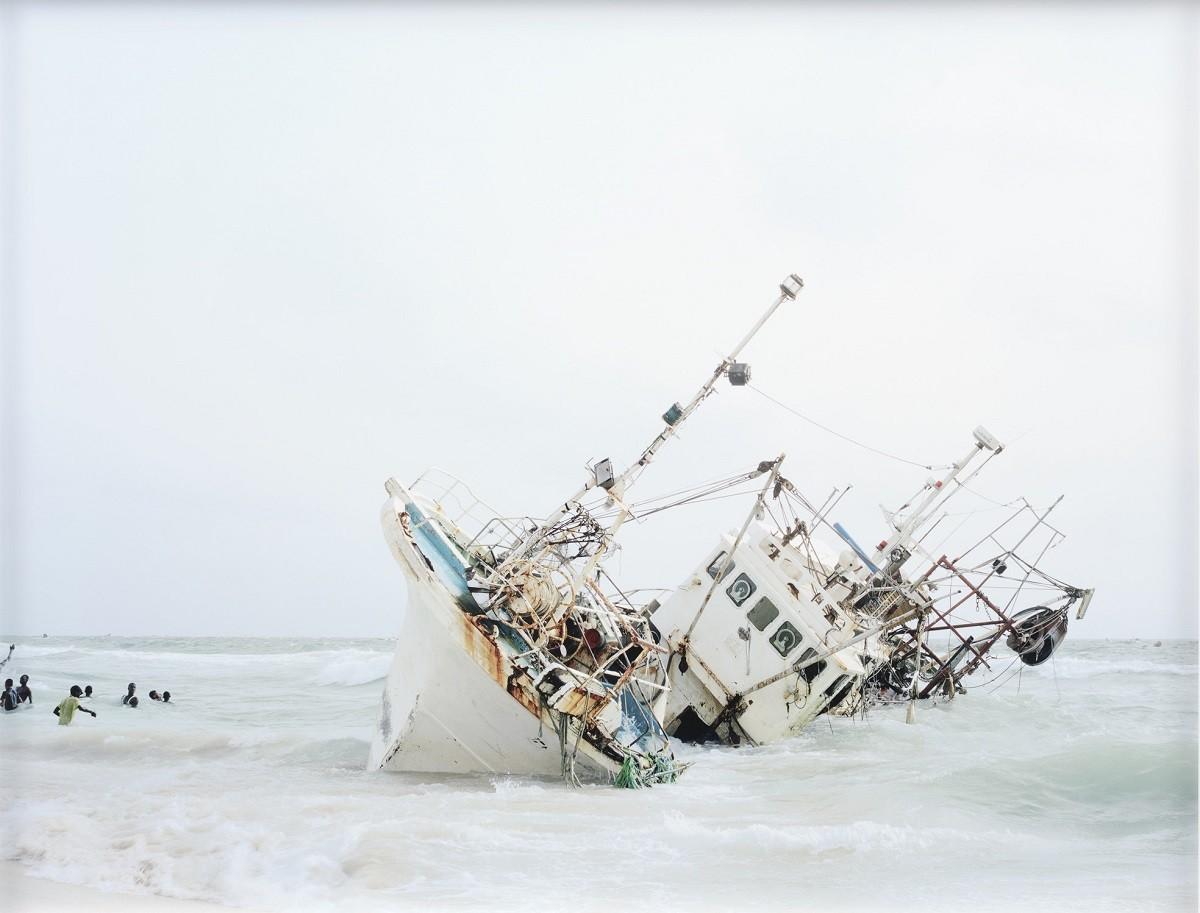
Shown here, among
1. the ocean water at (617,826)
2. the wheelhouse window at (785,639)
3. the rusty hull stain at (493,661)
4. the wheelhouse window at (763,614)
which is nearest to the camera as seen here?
the ocean water at (617,826)

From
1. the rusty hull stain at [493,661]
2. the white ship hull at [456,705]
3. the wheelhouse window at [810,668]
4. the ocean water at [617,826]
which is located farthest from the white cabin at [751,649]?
the rusty hull stain at [493,661]

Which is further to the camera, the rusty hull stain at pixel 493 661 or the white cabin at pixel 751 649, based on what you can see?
the white cabin at pixel 751 649

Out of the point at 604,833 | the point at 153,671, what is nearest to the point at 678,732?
the point at 604,833

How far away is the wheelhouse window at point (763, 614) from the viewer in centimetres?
1836

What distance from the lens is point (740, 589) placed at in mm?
18859

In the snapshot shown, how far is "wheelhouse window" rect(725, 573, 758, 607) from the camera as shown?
1873 cm

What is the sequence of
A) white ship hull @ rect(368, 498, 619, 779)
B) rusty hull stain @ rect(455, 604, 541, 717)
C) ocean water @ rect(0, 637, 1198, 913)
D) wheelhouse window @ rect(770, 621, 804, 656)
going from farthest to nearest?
wheelhouse window @ rect(770, 621, 804, 656) < white ship hull @ rect(368, 498, 619, 779) < rusty hull stain @ rect(455, 604, 541, 717) < ocean water @ rect(0, 637, 1198, 913)

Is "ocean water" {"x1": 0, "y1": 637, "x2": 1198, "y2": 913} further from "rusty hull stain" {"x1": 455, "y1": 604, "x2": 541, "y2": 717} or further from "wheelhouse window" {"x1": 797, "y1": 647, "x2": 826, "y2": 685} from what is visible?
"wheelhouse window" {"x1": 797, "y1": 647, "x2": 826, "y2": 685}

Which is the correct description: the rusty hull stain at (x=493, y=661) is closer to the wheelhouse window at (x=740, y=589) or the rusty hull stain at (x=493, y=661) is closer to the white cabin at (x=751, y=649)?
the white cabin at (x=751, y=649)

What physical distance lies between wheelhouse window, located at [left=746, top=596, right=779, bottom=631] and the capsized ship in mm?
3710

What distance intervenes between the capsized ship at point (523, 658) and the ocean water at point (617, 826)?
44 centimetres

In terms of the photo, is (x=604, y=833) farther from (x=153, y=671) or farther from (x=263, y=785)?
(x=153, y=671)

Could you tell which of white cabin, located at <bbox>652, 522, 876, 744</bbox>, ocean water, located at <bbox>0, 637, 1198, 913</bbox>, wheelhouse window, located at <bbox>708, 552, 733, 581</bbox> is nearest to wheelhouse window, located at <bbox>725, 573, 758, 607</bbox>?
white cabin, located at <bbox>652, 522, 876, 744</bbox>

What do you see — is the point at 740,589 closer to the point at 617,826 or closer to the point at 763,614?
the point at 763,614
